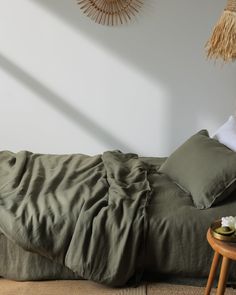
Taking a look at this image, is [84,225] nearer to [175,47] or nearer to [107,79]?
[107,79]

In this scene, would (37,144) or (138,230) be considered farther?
(37,144)

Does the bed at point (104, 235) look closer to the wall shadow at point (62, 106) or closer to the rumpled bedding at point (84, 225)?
the rumpled bedding at point (84, 225)

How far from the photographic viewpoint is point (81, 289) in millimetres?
2170

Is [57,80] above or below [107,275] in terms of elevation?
above

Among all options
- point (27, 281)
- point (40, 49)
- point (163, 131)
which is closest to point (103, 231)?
point (27, 281)

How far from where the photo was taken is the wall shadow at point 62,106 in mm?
3348

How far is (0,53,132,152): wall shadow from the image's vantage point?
11.0ft

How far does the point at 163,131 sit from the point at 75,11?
3.54 feet

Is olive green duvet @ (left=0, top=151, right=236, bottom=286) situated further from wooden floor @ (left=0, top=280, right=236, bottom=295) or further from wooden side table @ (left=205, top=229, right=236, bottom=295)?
wooden side table @ (left=205, top=229, right=236, bottom=295)

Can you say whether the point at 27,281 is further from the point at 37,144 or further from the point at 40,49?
the point at 40,49

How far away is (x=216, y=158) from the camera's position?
93.4 inches

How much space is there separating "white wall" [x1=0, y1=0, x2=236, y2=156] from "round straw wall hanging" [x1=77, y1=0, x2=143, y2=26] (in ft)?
0.17

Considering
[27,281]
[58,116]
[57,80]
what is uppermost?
[57,80]

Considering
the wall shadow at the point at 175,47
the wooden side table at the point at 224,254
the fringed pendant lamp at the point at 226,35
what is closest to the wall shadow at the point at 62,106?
the wall shadow at the point at 175,47
